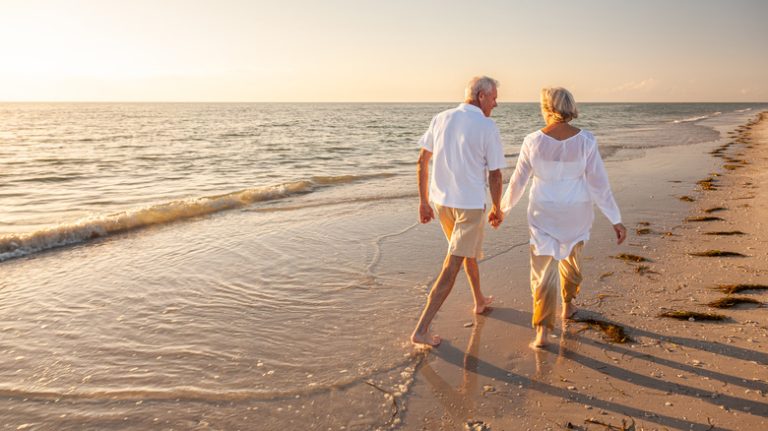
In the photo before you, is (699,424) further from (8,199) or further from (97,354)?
(8,199)

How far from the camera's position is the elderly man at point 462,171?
11.9ft

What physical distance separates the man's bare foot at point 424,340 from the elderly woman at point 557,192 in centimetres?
78

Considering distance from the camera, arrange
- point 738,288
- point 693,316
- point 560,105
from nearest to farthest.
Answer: point 560,105 → point 693,316 → point 738,288

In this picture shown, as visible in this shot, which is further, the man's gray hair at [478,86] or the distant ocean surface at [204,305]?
the man's gray hair at [478,86]

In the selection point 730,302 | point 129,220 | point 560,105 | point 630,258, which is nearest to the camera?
point 560,105

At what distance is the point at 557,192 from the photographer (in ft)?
12.2

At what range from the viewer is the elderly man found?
364cm

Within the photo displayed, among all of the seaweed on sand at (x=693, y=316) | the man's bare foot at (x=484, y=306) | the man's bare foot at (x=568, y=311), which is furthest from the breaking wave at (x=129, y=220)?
the seaweed on sand at (x=693, y=316)

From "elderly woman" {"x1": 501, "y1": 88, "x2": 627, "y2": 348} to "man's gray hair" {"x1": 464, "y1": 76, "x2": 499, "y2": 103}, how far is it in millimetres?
441

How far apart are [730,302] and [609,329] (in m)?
1.36

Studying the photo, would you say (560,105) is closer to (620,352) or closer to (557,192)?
(557,192)

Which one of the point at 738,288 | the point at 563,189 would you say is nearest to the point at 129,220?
the point at 563,189

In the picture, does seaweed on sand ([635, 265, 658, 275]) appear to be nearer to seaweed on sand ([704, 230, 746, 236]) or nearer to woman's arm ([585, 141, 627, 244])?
woman's arm ([585, 141, 627, 244])

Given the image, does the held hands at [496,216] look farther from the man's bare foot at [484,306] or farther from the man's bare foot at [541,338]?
the man's bare foot at [484,306]
